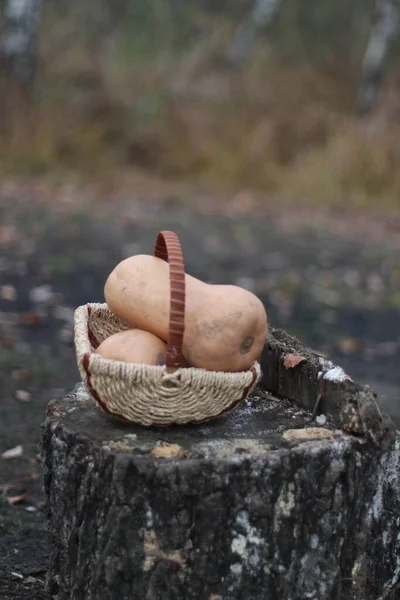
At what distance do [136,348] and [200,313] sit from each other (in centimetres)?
19

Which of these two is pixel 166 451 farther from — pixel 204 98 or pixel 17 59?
pixel 204 98

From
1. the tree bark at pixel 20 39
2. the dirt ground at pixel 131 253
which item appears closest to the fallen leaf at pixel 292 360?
the dirt ground at pixel 131 253

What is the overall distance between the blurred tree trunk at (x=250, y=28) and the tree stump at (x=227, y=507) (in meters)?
14.7

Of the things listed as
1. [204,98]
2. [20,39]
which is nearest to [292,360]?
[20,39]

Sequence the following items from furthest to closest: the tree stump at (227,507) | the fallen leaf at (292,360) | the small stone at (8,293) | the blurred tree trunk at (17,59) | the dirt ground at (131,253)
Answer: the blurred tree trunk at (17,59) < the small stone at (8,293) < the dirt ground at (131,253) < the fallen leaf at (292,360) < the tree stump at (227,507)

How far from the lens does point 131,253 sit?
275 inches

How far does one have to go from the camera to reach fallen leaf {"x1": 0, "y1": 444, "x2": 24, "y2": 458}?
332 centimetres

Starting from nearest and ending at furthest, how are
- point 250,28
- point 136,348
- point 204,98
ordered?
1. point 136,348
2. point 204,98
3. point 250,28

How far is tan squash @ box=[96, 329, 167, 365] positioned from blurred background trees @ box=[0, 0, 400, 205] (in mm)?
8258

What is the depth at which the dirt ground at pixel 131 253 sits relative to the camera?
3305mm

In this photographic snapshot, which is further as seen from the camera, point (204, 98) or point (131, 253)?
point (204, 98)

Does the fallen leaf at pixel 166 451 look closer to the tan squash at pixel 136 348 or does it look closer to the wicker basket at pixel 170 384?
the wicker basket at pixel 170 384

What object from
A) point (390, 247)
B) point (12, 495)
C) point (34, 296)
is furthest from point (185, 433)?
point (390, 247)

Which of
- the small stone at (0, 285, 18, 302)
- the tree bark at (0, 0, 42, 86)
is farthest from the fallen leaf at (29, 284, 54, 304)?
the tree bark at (0, 0, 42, 86)
